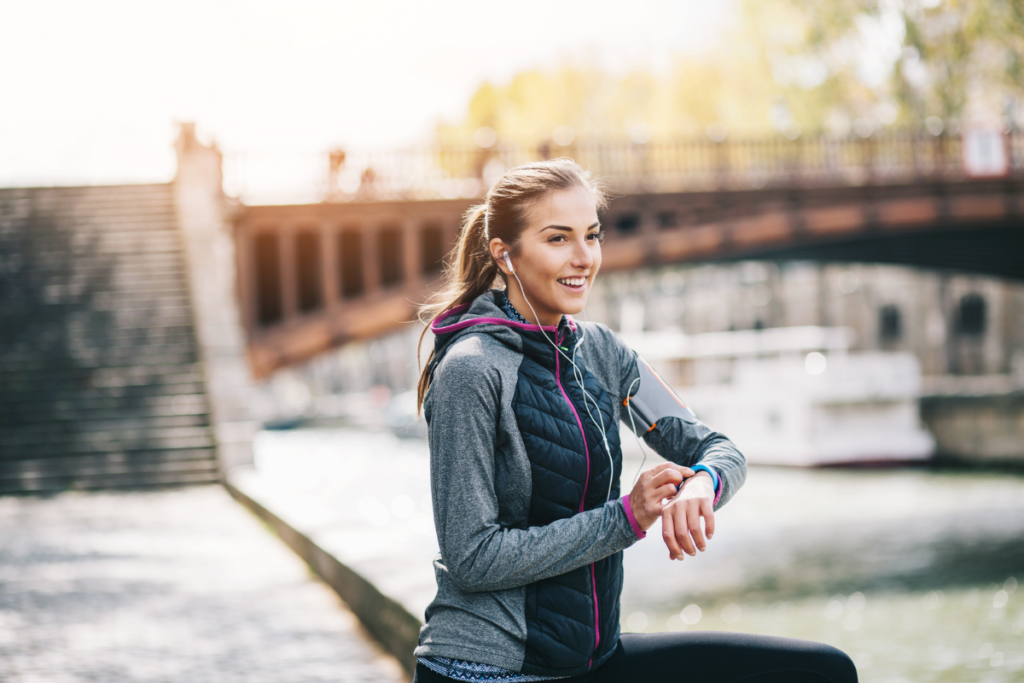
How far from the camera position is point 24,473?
36.8 ft

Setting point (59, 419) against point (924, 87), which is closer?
point (59, 419)

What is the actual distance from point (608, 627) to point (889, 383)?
1099 inches

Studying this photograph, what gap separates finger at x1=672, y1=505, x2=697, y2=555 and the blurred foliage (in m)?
21.4

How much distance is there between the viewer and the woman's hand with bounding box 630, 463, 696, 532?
5.47ft

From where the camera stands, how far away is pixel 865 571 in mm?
13570

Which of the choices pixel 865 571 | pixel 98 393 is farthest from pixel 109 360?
pixel 865 571

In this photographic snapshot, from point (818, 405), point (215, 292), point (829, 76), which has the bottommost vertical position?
point (818, 405)

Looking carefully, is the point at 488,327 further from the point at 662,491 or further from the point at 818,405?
the point at 818,405

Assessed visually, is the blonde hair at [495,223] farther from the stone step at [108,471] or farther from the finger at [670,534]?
the stone step at [108,471]

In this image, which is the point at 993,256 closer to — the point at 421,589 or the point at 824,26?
the point at 824,26

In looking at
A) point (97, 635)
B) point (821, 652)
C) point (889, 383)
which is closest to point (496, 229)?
point (821, 652)

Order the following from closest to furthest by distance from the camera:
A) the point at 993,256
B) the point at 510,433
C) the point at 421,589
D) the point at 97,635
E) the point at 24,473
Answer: the point at 510,433
the point at 421,589
the point at 97,635
the point at 24,473
the point at 993,256

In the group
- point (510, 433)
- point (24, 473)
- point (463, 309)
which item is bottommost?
point (24, 473)

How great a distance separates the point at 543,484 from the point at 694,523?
251 mm
